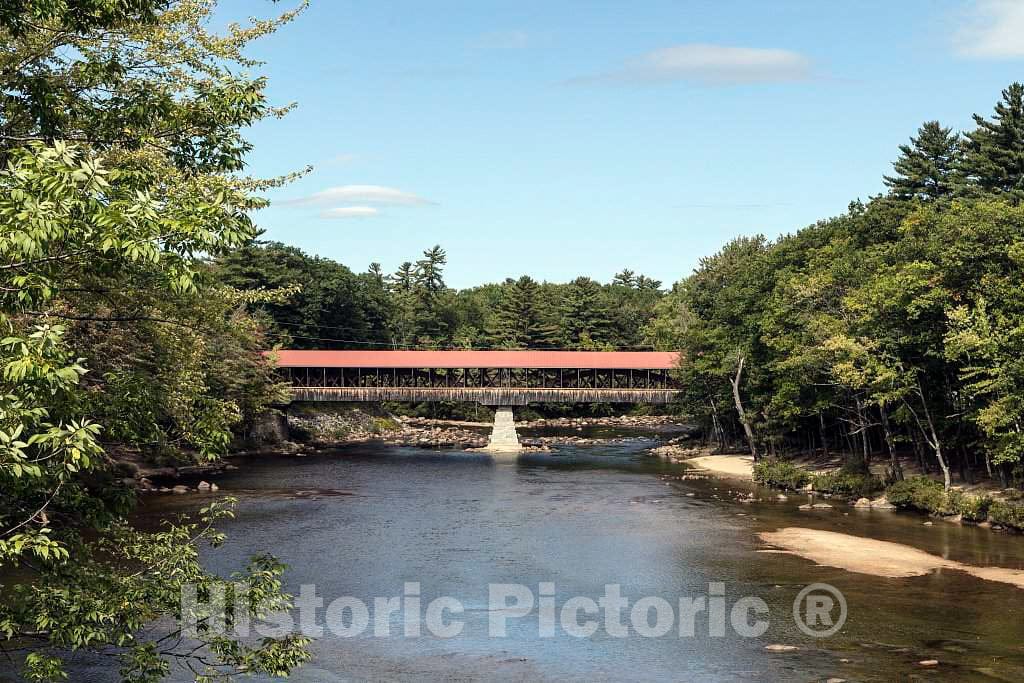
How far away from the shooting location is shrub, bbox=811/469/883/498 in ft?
140

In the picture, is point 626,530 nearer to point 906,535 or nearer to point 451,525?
point 451,525

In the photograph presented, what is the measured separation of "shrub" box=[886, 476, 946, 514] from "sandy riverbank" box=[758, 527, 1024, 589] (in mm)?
5331

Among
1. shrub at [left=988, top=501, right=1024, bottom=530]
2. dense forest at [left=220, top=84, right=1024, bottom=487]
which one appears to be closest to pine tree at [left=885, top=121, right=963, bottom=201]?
dense forest at [left=220, top=84, right=1024, bottom=487]

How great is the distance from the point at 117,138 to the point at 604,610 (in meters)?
16.2

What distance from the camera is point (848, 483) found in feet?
142

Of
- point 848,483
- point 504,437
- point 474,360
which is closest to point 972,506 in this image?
point 848,483

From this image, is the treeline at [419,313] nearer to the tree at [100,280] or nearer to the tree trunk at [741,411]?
the tree trunk at [741,411]

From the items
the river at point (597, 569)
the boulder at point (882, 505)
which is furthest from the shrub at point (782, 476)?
the boulder at point (882, 505)

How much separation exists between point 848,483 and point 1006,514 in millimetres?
9731

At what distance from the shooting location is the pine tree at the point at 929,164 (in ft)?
208

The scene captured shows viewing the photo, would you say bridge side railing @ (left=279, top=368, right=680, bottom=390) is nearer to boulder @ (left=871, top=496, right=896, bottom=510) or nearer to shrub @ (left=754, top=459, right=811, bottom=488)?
shrub @ (left=754, top=459, right=811, bottom=488)

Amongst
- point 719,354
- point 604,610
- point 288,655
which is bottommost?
point 604,610

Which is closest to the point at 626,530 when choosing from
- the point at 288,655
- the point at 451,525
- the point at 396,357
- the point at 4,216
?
the point at 451,525

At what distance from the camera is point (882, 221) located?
54312mm
